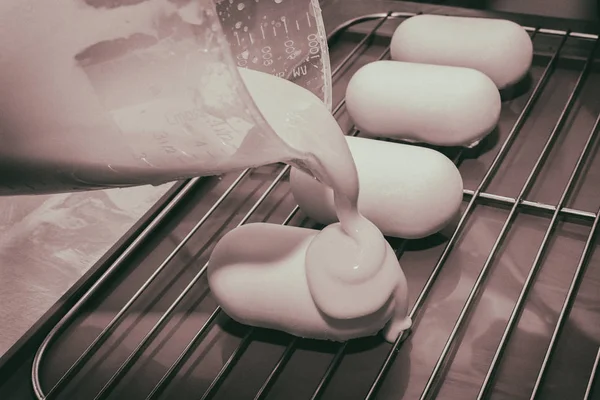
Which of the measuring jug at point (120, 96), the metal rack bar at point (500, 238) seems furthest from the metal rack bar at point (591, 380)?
the measuring jug at point (120, 96)

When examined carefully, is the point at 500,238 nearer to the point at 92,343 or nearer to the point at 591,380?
the point at 591,380

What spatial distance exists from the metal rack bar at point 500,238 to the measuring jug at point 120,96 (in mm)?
232

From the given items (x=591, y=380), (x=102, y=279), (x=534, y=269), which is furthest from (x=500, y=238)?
(x=102, y=279)

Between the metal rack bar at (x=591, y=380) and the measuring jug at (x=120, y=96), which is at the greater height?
the measuring jug at (x=120, y=96)

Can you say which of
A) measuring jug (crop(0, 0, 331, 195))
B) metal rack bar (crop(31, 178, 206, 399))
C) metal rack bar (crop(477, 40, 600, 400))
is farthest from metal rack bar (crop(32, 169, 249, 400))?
metal rack bar (crop(477, 40, 600, 400))

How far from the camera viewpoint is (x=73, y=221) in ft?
3.05

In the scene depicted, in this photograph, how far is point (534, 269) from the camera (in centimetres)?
75

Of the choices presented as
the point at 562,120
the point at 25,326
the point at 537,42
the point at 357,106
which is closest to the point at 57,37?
the point at 25,326

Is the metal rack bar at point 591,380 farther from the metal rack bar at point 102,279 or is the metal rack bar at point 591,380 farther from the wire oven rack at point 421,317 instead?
the metal rack bar at point 102,279

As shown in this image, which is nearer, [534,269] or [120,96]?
[120,96]

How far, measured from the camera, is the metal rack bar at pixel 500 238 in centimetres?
67

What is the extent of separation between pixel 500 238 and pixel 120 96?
43 cm

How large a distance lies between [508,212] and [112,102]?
1.59 feet

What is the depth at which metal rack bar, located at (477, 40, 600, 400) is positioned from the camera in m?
0.66
